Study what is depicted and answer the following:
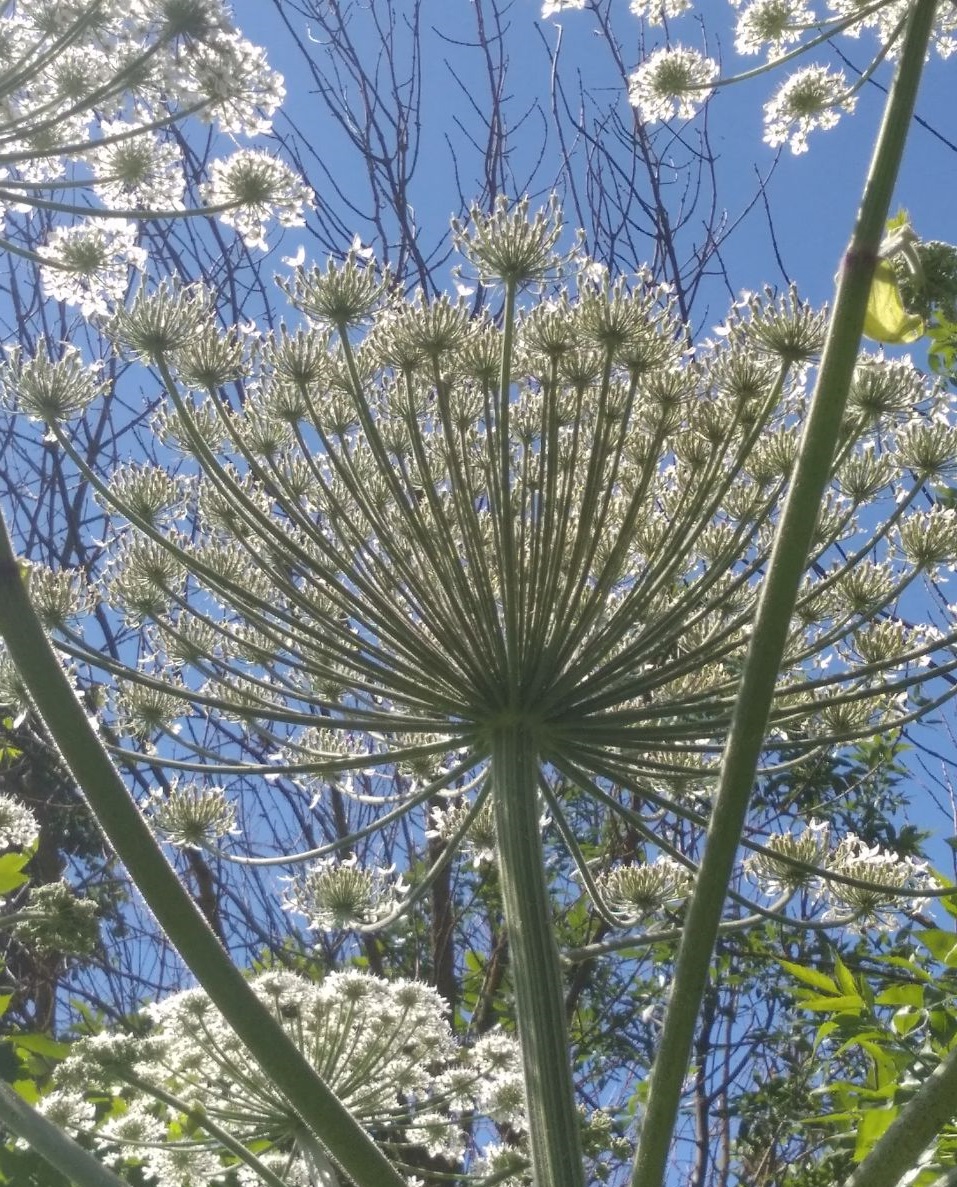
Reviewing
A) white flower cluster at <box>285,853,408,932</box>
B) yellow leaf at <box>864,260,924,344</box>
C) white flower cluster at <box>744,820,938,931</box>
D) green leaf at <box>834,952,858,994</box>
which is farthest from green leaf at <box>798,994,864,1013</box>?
white flower cluster at <box>285,853,408,932</box>

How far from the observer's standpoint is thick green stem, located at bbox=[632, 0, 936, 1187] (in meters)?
1.36

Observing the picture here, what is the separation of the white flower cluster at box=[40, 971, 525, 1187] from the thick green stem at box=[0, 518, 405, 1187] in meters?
1.99

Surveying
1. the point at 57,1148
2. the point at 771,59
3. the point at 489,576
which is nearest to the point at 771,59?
the point at 771,59

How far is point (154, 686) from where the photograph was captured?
10.1ft

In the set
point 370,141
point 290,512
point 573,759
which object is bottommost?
point 573,759

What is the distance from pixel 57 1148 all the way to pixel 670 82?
3606 millimetres

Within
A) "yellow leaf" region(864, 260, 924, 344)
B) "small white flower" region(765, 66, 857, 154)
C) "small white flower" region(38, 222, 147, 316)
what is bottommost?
"yellow leaf" region(864, 260, 924, 344)

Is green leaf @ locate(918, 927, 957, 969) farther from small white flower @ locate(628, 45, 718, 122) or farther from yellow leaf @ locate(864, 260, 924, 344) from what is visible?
small white flower @ locate(628, 45, 718, 122)

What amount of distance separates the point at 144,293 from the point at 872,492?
2065 mm

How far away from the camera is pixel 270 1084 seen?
368 centimetres

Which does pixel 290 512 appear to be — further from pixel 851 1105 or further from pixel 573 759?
pixel 851 1105

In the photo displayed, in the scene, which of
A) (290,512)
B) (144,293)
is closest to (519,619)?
(290,512)

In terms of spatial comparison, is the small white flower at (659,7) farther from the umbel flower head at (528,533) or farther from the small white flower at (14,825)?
the small white flower at (14,825)

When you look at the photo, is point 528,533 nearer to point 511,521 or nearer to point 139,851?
point 511,521
